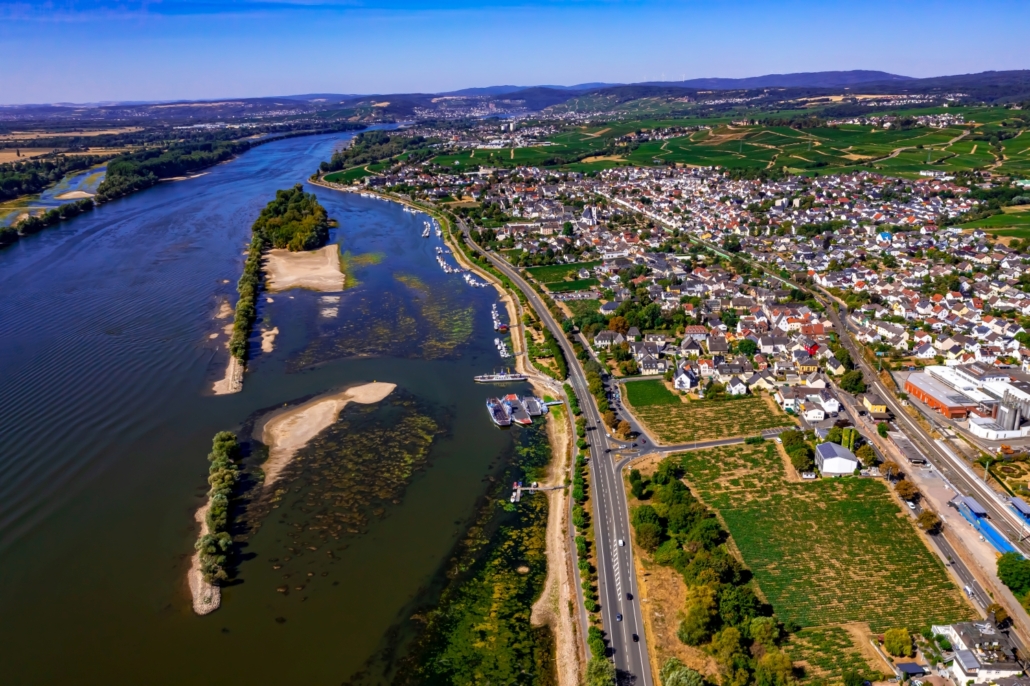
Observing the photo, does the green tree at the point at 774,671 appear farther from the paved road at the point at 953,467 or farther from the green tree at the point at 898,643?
the paved road at the point at 953,467

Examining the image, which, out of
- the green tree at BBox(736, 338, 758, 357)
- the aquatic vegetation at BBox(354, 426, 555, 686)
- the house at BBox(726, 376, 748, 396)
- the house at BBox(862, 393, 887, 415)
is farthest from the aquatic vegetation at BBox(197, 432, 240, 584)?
the house at BBox(862, 393, 887, 415)

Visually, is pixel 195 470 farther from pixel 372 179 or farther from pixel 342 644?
pixel 372 179

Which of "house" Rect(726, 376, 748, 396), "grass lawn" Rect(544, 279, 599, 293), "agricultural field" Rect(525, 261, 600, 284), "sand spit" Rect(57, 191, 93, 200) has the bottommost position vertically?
"house" Rect(726, 376, 748, 396)

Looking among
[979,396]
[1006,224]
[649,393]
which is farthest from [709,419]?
[1006,224]

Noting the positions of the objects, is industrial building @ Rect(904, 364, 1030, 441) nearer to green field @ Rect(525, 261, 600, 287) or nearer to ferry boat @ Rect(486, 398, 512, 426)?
ferry boat @ Rect(486, 398, 512, 426)

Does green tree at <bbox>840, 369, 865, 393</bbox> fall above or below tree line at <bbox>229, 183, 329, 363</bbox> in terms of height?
below

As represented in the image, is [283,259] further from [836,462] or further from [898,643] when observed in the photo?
[898,643]

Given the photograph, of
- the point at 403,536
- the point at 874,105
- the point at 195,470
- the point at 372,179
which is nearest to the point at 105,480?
the point at 195,470
